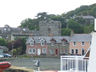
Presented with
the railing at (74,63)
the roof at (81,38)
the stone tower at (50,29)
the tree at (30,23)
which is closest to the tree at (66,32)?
the stone tower at (50,29)

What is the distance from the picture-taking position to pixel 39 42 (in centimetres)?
7100

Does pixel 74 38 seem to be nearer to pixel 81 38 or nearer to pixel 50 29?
pixel 81 38

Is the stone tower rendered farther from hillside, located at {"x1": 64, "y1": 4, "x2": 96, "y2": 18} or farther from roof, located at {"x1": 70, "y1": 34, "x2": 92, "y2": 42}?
hillside, located at {"x1": 64, "y1": 4, "x2": 96, "y2": 18}

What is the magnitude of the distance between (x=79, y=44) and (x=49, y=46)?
766 centimetres

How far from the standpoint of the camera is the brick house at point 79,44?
6715 cm

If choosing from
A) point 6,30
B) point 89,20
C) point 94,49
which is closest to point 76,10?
point 89,20

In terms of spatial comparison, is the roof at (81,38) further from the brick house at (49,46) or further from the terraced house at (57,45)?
the brick house at (49,46)

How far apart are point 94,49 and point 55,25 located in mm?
84454

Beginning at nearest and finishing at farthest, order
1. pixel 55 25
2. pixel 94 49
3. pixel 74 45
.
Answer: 1. pixel 94 49
2. pixel 74 45
3. pixel 55 25

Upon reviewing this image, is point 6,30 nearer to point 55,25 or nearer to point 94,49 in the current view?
point 55,25

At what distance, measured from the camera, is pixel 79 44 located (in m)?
67.8

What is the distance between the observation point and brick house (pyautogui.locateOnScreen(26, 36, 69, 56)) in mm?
69875

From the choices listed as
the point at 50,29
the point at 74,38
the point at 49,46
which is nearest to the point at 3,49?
the point at 49,46

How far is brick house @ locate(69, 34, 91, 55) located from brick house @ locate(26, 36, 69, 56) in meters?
1.91
